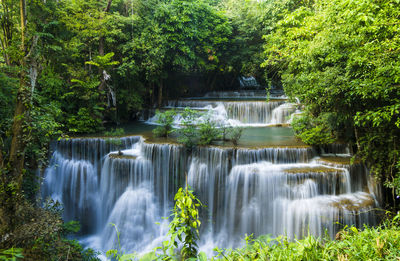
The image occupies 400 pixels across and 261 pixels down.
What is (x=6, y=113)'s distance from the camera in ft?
19.5

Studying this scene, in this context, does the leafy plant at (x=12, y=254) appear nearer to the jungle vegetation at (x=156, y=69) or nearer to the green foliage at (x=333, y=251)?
the jungle vegetation at (x=156, y=69)

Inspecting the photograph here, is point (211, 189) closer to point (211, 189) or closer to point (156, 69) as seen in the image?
point (211, 189)

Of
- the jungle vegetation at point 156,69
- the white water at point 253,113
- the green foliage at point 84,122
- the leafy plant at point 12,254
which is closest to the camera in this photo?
the leafy plant at point 12,254

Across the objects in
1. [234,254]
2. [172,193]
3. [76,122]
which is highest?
[76,122]

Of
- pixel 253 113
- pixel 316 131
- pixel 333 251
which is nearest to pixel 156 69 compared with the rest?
pixel 253 113

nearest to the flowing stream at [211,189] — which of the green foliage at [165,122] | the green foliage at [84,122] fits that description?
the green foliage at [165,122]

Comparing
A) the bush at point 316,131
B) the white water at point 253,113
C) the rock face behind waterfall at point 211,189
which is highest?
the white water at point 253,113

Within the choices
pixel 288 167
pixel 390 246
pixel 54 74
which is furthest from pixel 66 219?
pixel 390 246

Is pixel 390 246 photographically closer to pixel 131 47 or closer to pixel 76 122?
pixel 76 122

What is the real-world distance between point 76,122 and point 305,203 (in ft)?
32.7

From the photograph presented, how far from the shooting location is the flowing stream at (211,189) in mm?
6605

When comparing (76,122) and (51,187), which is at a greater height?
(76,122)

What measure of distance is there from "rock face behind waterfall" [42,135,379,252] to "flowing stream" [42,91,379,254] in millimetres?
28

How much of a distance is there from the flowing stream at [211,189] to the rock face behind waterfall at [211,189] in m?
0.03
